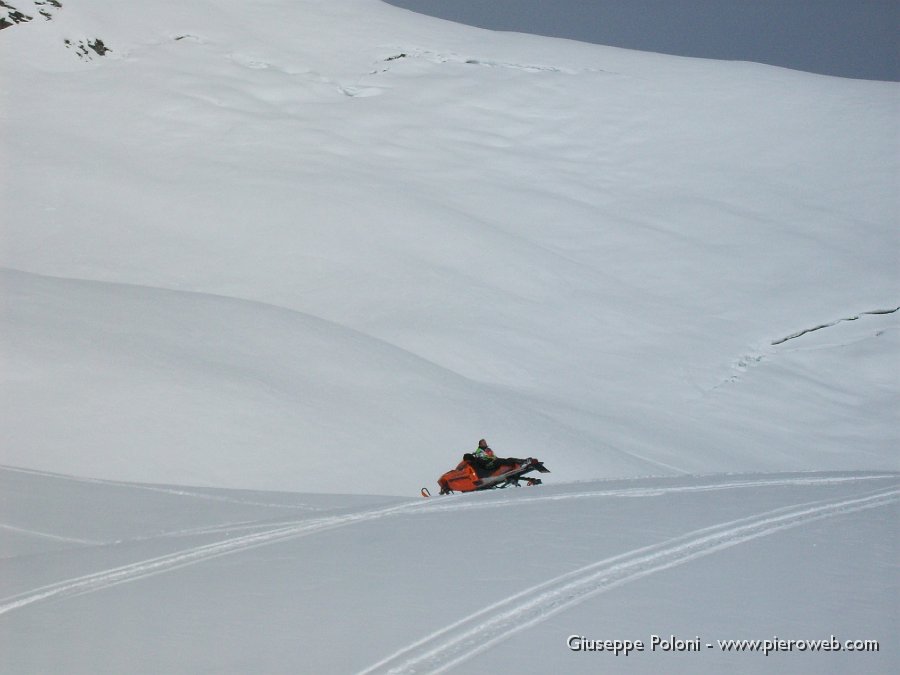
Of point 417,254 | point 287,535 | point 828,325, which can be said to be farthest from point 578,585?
point 828,325

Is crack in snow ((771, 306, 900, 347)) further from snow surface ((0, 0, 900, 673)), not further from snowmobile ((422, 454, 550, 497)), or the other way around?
snowmobile ((422, 454, 550, 497))

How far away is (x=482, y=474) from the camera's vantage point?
10969 mm

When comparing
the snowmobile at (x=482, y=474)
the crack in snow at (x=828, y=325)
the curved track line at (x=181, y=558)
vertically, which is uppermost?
the crack in snow at (x=828, y=325)

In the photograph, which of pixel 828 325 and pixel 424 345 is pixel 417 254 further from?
pixel 828 325

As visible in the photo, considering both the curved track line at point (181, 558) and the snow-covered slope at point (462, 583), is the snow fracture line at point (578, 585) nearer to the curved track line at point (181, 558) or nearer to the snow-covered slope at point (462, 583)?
the snow-covered slope at point (462, 583)

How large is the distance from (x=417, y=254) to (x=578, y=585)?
48.8ft

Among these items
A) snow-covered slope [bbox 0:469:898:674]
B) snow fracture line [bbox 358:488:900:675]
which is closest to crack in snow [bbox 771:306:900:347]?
snow-covered slope [bbox 0:469:898:674]

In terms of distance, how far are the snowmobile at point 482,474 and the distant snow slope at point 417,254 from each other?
1.09 m

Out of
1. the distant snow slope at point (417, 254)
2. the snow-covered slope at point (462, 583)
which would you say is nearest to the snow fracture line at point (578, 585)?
the snow-covered slope at point (462, 583)

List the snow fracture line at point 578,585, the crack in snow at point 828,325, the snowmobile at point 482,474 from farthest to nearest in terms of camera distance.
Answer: the crack in snow at point 828,325, the snowmobile at point 482,474, the snow fracture line at point 578,585

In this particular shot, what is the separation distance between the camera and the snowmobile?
35.8 ft

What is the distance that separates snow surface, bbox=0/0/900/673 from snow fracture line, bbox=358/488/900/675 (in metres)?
0.04

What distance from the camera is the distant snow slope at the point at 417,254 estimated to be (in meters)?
12.7

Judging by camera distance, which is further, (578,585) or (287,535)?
(287,535)
